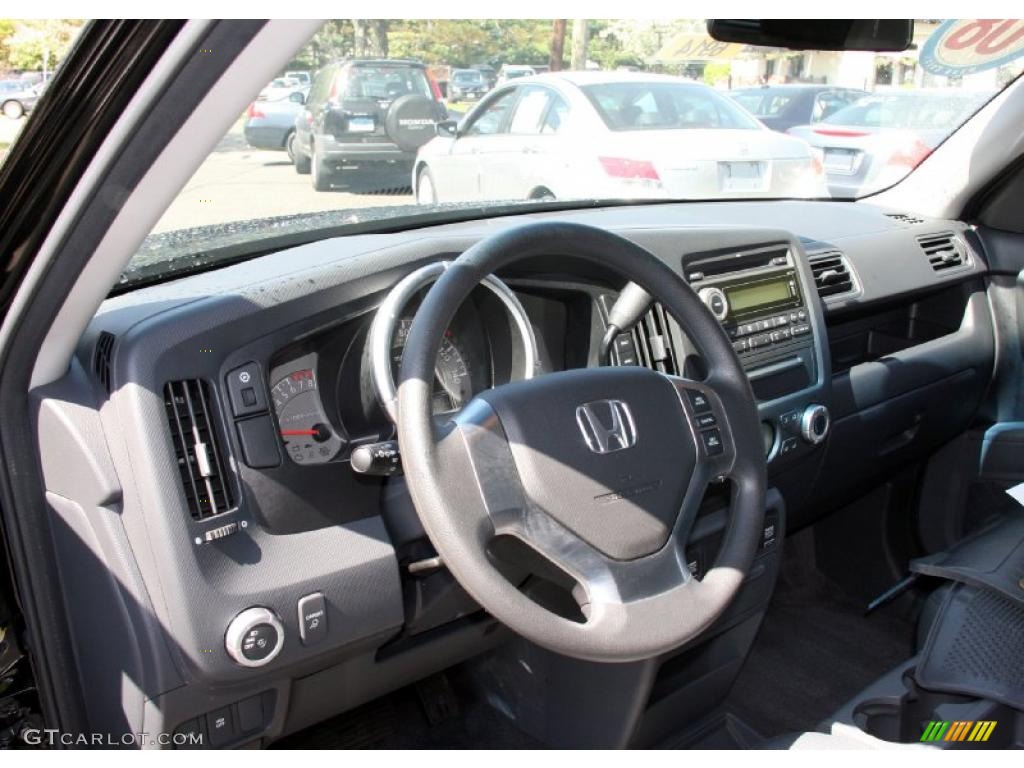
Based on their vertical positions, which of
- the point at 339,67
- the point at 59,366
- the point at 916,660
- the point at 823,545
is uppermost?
the point at 339,67

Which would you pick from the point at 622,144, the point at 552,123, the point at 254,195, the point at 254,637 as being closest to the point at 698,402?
the point at 254,637

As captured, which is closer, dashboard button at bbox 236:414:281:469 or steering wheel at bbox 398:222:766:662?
steering wheel at bbox 398:222:766:662

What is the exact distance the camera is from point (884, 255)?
3266 millimetres

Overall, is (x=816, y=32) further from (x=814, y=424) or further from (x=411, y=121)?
(x=411, y=121)

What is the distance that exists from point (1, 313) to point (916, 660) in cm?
217

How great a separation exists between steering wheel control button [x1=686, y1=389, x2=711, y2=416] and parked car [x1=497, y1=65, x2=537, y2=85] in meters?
1.49

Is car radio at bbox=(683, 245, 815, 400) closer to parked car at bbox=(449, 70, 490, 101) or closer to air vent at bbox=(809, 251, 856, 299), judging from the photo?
air vent at bbox=(809, 251, 856, 299)

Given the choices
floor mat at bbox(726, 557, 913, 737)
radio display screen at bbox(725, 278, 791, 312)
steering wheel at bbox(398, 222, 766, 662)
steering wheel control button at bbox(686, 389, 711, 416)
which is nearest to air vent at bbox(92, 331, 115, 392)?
steering wheel at bbox(398, 222, 766, 662)

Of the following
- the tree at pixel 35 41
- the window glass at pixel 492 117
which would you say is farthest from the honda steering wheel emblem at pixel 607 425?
the window glass at pixel 492 117

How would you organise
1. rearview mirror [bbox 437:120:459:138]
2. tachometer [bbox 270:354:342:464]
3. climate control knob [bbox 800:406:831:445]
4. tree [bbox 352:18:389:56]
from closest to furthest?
tree [bbox 352:18:389:56] → tachometer [bbox 270:354:342:464] → climate control knob [bbox 800:406:831:445] → rearview mirror [bbox 437:120:459:138]

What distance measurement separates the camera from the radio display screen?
2.62 meters

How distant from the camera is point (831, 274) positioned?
10.0ft

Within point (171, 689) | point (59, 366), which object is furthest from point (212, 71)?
point (171, 689)
